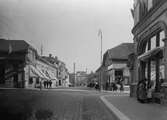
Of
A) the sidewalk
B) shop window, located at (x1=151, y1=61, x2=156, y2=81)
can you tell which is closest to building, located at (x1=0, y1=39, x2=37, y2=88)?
the sidewalk

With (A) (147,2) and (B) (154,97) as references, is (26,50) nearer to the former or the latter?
(B) (154,97)

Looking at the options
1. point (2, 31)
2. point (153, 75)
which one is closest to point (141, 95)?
point (153, 75)

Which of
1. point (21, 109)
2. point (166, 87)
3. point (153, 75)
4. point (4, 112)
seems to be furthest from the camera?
point (153, 75)

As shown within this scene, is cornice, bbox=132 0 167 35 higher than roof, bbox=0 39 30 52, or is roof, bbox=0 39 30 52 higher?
cornice, bbox=132 0 167 35

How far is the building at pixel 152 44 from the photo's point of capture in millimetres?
11270

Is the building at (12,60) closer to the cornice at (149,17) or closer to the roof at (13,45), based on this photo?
the roof at (13,45)

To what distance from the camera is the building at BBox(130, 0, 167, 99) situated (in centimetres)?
1127

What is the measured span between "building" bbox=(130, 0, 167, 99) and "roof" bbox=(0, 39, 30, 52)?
629 cm

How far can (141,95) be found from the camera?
41.4ft

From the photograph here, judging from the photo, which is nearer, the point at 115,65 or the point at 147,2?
the point at 147,2

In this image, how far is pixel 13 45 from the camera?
4.58 m

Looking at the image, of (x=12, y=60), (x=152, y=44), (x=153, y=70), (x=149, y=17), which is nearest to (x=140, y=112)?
(x=153, y=70)

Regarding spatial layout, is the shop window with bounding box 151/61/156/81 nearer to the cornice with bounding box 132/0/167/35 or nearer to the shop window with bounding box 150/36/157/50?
the shop window with bounding box 150/36/157/50

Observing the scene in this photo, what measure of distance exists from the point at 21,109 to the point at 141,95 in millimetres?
9246
